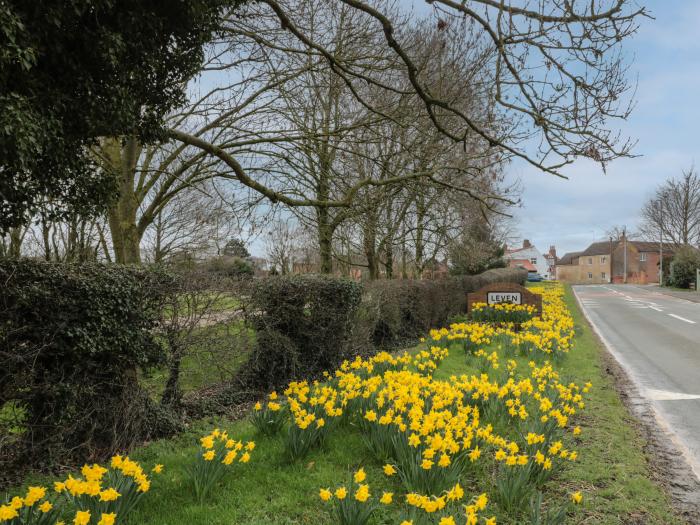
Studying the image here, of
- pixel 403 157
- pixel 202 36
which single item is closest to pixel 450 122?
pixel 403 157

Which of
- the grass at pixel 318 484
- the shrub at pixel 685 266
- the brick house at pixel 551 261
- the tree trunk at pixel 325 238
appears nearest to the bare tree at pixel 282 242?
the tree trunk at pixel 325 238

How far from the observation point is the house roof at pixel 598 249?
8451 centimetres

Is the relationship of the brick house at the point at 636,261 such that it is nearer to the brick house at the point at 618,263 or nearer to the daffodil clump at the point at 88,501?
the brick house at the point at 618,263

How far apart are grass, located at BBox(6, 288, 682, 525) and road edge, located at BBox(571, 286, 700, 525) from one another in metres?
0.12

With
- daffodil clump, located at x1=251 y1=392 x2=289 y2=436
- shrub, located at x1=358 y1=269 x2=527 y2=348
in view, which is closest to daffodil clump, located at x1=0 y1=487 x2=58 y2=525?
daffodil clump, located at x1=251 y1=392 x2=289 y2=436

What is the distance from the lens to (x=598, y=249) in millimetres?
86562

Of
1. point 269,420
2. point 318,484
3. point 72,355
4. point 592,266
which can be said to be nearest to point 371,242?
point 269,420

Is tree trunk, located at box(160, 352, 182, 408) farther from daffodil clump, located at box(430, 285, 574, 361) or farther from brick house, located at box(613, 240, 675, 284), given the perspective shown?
brick house, located at box(613, 240, 675, 284)

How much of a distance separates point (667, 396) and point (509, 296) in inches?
230

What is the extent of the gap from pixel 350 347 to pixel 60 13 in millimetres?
5769

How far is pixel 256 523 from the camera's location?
9.61ft

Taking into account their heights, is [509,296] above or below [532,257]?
below

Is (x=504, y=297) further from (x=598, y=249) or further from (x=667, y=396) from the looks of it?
(x=598, y=249)

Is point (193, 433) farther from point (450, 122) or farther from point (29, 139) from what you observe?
point (450, 122)
